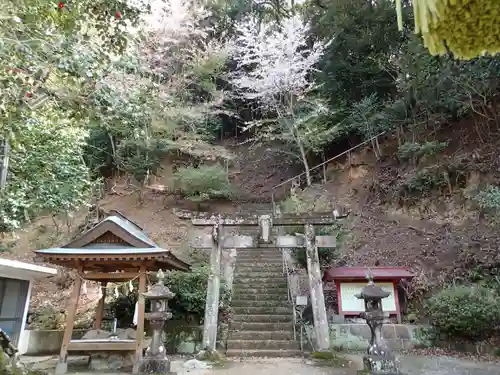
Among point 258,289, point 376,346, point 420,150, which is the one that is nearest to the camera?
point 376,346

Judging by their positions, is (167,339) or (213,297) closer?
(213,297)

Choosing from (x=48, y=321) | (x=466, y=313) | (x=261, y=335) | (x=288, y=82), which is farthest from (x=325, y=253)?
(x=288, y=82)

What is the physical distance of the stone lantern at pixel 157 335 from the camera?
576 cm

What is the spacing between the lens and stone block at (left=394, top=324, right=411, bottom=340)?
7.58 meters

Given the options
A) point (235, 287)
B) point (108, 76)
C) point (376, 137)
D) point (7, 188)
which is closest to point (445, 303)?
point (235, 287)

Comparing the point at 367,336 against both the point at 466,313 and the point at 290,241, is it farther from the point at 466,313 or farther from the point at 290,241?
the point at 290,241

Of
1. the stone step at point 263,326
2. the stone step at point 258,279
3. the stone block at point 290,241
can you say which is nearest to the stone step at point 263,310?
the stone step at point 263,326

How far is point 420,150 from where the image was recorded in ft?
38.3

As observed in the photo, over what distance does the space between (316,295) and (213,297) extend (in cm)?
214

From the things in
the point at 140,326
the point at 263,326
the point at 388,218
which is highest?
the point at 388,218

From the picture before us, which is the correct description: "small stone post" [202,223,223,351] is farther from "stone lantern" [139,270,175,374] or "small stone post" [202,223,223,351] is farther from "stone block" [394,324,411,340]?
"stone block" [394,324,411,340]

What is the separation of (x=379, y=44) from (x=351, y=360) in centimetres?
1249

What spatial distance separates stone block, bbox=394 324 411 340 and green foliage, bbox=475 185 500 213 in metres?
3.71

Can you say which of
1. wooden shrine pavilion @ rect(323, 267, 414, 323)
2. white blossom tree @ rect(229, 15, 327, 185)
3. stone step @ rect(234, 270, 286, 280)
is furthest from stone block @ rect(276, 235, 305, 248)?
white blossom tree @ rect(229, 15, 327, 185)
